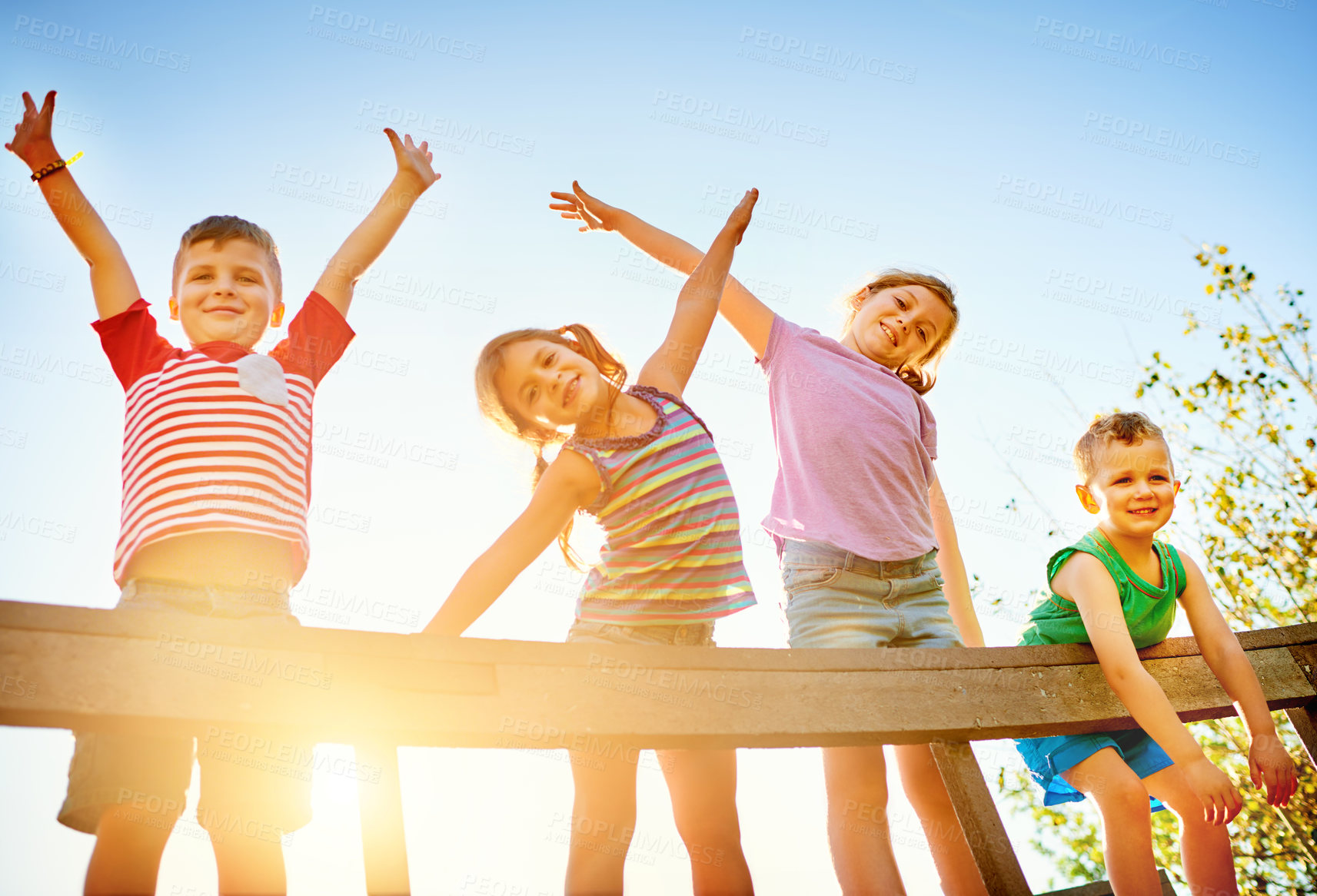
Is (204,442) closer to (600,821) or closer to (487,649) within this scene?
(487,649)

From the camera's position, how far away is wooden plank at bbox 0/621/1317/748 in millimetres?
1160

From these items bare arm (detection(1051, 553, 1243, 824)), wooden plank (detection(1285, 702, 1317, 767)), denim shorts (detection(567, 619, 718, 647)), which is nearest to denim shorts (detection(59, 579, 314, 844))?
denim shorts (detection(567, 619, 718, 647))

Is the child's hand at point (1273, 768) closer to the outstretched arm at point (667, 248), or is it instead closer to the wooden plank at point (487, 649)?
the wooden plank at point (487, 649)

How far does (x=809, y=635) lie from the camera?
2.29 m

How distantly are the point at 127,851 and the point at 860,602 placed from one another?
158cm

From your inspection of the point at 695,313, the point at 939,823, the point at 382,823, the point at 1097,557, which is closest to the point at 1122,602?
the point at 1097,557

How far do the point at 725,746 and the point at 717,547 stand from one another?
27.9 inches

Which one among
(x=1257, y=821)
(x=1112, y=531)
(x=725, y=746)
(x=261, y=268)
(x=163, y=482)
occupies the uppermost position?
(x=261, y=268)

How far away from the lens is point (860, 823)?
2.04 m

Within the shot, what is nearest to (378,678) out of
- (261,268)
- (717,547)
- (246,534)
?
(246,534)

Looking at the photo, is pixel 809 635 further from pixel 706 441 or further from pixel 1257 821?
pixel 1257 821

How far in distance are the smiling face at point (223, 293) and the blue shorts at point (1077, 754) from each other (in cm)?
212

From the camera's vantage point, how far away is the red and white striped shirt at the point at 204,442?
6.21ft

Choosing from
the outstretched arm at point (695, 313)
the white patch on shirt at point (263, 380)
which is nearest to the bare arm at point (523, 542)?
the outstretched arm at point (695, 313)
